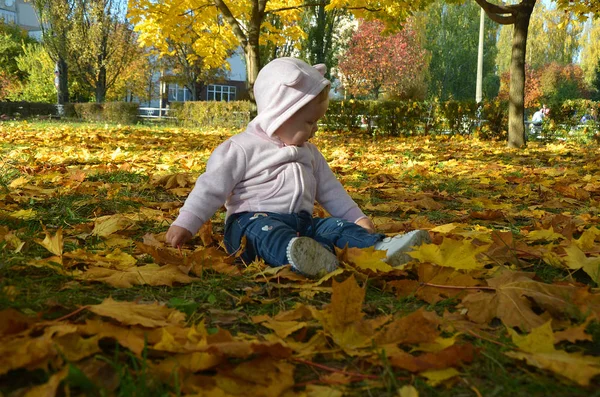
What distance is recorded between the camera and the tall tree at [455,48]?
42125 mm

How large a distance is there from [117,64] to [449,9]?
2483cm

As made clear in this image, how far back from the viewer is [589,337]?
1206 millimetres

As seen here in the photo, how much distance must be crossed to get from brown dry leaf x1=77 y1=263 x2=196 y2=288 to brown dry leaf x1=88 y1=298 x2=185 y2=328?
34cm

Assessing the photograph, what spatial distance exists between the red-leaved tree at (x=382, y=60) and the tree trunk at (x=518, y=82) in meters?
27.7

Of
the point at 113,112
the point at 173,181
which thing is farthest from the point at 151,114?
the point at 173,181

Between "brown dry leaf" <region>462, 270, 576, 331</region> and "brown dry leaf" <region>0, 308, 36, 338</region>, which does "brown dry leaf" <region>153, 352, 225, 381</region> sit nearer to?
"brown dry leaf" <region>0, 308, 36, 338</region>

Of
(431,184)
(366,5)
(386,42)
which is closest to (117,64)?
(386,42)

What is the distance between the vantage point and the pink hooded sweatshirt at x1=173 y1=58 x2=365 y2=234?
7.23 ft

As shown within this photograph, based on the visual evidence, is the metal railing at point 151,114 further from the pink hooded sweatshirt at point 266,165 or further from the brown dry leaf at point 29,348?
the brown dry leaf at point 29,348

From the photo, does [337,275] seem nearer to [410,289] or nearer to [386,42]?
[410,289]

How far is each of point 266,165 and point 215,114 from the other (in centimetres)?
1790

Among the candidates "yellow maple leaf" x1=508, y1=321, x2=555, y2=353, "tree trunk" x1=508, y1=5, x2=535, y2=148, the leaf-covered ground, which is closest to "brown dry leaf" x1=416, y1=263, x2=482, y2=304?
the leaf-covered ground

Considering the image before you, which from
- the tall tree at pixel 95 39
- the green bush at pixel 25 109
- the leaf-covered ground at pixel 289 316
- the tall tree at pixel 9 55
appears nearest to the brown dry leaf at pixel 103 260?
the leaf-covered ground at pixel 289 316

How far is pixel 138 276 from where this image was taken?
5.68 ft
